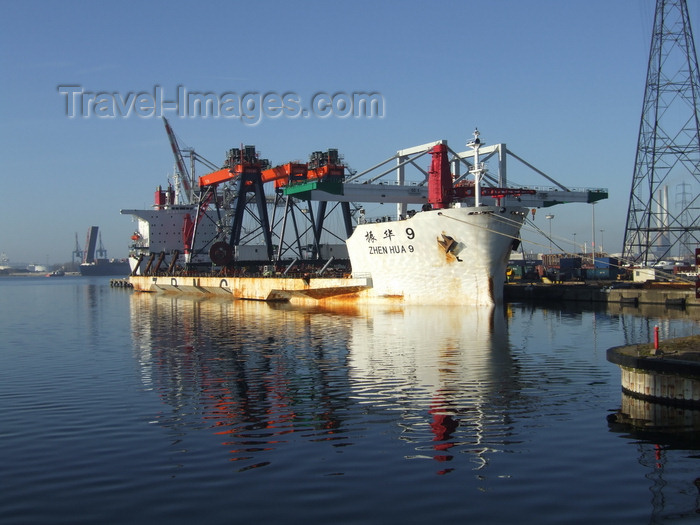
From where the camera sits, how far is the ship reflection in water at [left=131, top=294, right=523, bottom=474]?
13.5 meters

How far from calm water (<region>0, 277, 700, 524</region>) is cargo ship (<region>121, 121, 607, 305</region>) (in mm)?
14324

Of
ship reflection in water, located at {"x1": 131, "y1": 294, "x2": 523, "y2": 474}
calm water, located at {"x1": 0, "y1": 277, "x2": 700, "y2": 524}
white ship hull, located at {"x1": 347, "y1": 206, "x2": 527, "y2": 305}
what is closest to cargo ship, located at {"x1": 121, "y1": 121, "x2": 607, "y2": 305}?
white ship hull, located at {"x1": 347, "y1": 206, "x2": 527, "y2": 305}

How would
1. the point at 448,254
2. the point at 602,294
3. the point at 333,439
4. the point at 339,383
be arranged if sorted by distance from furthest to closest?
the point at 602,294 → the point at 448,254 → the point at 339,383 → the point at 333,439

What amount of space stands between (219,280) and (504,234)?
37360 millimetres

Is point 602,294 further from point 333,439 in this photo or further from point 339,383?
point 333,439

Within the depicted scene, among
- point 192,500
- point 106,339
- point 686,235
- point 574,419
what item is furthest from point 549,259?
point 192,500

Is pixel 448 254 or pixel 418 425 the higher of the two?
pixel 448 254

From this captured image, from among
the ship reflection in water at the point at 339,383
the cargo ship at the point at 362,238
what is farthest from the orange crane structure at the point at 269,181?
the ship reflection in water at the point at 339,383

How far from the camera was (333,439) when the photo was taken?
13266 mm

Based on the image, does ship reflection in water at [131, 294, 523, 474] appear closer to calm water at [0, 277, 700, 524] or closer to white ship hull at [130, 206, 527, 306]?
calm water at [0, 277, 700, 524]

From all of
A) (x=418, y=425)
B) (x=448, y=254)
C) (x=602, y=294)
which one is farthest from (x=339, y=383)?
(x=602, y=294)

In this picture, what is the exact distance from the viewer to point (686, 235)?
232ft

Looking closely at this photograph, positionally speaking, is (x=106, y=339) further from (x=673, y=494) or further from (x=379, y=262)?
(x=673, y=494)

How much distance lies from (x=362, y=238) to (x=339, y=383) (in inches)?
1177
